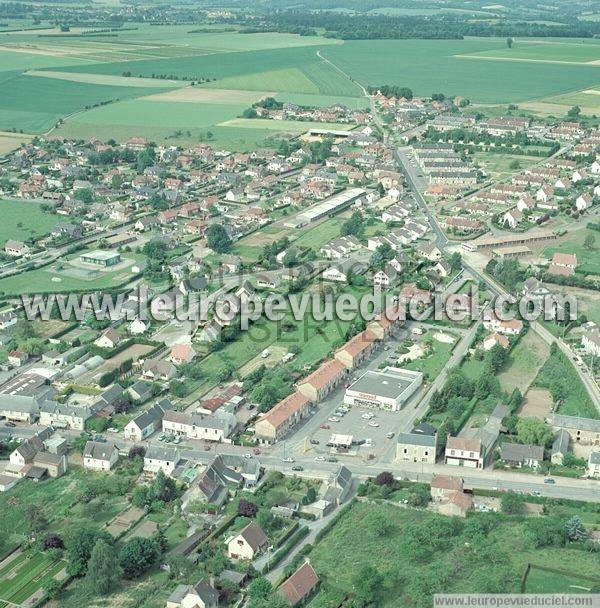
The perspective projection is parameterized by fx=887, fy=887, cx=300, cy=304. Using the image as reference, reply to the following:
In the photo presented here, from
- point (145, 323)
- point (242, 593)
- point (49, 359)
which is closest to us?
point (242, 593)

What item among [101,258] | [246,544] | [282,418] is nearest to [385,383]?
[282,418]

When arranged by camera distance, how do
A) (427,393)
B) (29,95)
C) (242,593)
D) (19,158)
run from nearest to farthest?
(242,593), (427,393), (19,158), (29,95)

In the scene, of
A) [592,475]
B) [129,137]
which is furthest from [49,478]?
[129,137]

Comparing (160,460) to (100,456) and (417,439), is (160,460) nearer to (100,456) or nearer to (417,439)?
(100,456)

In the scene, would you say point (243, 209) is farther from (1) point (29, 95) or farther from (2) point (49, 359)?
(1) point (29, 95)

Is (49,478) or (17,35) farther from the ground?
(17,35)

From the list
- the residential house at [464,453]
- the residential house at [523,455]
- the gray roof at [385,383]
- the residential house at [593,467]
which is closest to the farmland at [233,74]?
the gray roof at [385,383]

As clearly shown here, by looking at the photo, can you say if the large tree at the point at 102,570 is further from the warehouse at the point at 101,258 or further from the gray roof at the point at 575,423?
the warehouse at the point at 101,258
